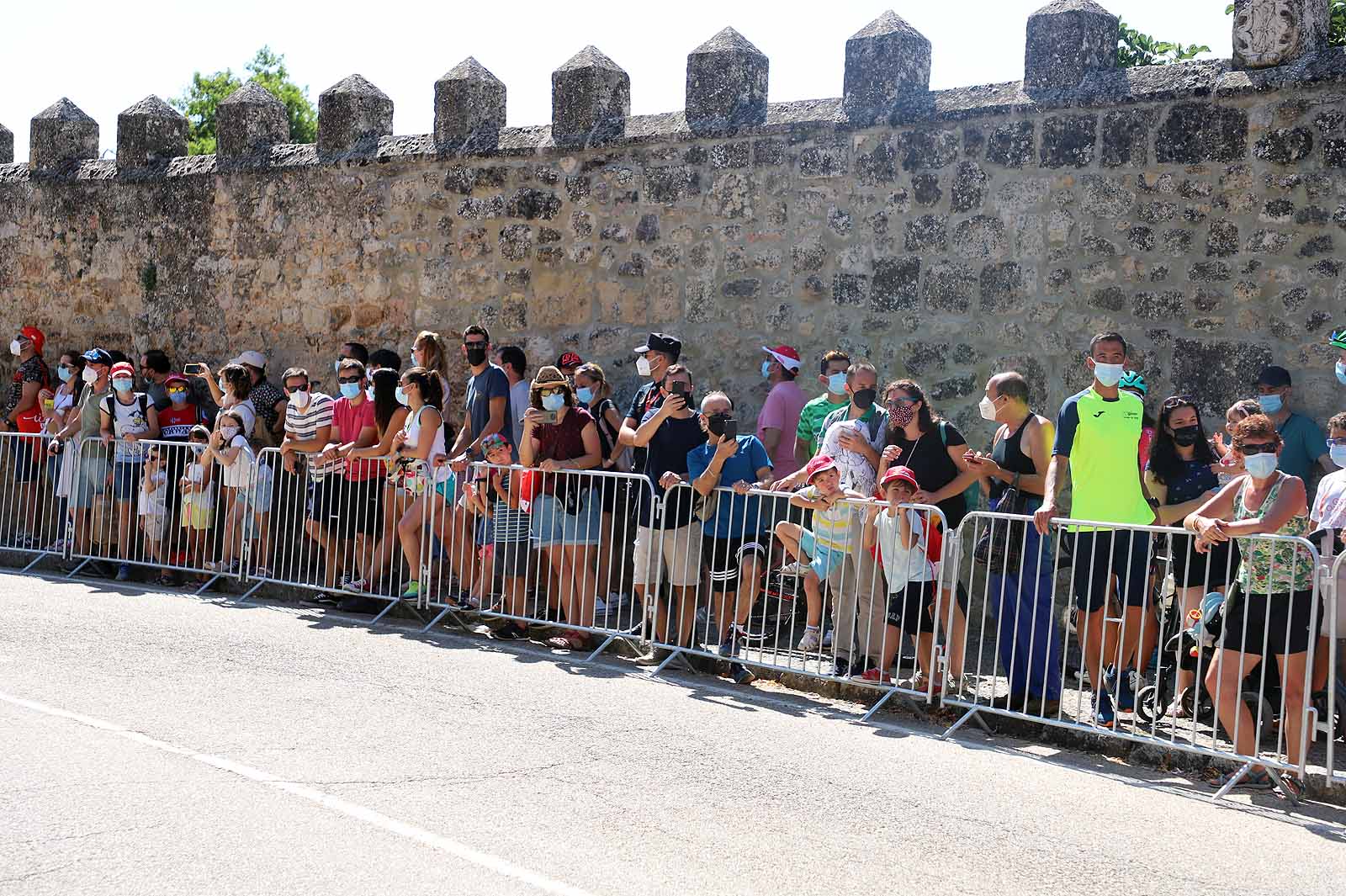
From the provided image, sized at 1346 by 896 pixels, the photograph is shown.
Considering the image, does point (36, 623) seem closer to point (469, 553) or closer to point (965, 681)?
point (469, 553)

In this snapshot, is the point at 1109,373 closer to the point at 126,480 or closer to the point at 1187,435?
the point at 1187,435

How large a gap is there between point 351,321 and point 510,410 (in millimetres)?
2663

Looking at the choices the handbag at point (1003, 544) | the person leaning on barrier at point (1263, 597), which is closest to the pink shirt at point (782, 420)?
the handbag at point (1003, 544)

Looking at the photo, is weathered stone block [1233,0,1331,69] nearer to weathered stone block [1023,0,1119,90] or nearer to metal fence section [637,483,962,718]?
weathered stone block [1023,0,1119,90]

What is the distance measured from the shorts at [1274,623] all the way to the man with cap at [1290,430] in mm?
1884

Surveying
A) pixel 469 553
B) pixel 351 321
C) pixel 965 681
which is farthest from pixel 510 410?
pixel 965 681

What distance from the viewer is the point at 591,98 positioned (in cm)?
1097

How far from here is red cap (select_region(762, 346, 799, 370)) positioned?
9.57 meters

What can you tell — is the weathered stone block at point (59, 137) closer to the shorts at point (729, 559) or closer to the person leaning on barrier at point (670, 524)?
the person leaning on barrier at point (670, 524)

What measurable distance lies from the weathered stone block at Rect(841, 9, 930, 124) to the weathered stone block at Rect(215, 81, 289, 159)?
5.42 metres

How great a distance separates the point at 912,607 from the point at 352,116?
23.8 ft

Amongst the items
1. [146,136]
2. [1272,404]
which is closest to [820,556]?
[1272,404]

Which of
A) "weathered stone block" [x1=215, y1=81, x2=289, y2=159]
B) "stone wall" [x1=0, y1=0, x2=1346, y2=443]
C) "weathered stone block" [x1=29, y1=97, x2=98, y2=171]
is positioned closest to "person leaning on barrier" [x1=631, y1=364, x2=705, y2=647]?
"stone wall" [x1=0, y1=0, x2=1346, y2=443]

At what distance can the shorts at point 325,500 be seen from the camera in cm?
971
